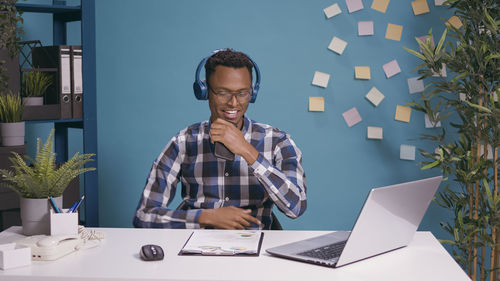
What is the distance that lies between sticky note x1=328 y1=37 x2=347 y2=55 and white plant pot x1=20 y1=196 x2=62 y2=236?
1983 millimetres

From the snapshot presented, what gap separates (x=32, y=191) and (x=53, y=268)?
0.32m

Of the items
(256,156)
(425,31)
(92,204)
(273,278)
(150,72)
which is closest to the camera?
(273,278)

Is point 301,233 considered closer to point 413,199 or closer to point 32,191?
point 413,199

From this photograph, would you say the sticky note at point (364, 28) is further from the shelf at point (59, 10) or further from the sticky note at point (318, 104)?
the shelf at point (59, 10)

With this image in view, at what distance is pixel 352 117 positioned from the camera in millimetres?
3295

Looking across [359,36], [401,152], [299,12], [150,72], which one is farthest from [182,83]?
[401,152]

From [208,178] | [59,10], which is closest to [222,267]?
[208,178]

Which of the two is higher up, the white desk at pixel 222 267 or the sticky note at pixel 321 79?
the sticky note at pixel 321 79

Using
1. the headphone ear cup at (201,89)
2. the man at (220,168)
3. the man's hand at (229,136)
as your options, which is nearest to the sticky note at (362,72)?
the man at (220,168)

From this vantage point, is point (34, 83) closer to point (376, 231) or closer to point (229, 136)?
point (229, 136)

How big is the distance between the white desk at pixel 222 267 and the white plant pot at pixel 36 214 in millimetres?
174

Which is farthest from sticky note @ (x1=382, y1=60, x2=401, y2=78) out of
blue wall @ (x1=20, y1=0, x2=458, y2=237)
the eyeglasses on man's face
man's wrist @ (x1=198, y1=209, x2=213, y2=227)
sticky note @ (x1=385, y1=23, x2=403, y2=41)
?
man's wrist @ (x1=198, y1=209, x2=213, y2=227)

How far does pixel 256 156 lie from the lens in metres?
2.07

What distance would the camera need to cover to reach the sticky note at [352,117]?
129 inches
